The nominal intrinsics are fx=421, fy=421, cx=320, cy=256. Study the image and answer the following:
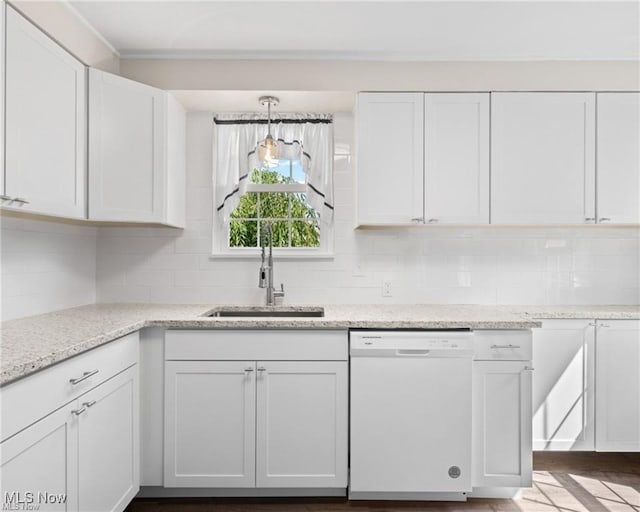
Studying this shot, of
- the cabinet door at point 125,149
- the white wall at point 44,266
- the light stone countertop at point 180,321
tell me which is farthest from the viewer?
the cabinet door at point 125,149

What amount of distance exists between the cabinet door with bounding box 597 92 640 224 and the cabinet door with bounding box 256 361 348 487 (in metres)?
1.86

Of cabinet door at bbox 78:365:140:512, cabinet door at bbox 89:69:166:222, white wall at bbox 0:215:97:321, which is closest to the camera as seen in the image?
cabinet door at bbox 78:365:140:512

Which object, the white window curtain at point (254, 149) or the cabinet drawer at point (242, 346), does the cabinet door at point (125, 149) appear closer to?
the white window curtain at point (254, 149)

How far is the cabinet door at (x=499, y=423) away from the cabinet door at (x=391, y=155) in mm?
939

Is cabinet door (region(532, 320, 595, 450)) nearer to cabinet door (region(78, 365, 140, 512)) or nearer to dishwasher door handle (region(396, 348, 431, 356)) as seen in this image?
dishwasher door handle (region(396, 348, 431, 356))

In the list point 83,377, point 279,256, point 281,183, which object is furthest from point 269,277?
point 83,377

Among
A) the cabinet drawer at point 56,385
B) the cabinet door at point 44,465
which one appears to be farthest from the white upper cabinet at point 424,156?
the cabinet door at point 44,465

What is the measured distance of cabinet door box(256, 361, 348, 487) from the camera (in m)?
2.06

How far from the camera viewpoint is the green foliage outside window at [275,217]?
114 inches

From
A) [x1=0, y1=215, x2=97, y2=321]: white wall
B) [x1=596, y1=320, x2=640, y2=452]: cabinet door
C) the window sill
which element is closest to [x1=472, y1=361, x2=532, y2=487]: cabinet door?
[x1=596, y1=320, x2=640, y2=452]: cabinet door

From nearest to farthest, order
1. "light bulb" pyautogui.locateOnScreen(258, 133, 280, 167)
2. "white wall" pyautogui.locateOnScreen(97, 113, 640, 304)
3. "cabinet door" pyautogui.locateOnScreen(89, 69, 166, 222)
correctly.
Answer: "cabinet door" pyautogui.locateOnScreen(89, 69, 166, 222) → "light bulb" pyautogui.locateOnScreen(258, 133, 280, 167) → "white wall" pyautogui.locateOnScreen(97, 113, 640, 304)

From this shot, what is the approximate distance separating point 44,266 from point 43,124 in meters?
0.81

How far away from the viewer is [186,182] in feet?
9.32

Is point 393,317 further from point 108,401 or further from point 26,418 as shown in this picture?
point 26,418
